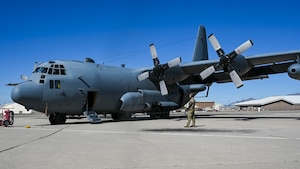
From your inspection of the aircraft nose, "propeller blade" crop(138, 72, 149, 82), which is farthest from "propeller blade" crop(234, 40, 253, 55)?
the aircraft nose

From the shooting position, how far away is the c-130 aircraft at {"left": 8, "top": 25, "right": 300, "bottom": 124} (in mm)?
20141

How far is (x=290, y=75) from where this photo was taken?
2058 cm

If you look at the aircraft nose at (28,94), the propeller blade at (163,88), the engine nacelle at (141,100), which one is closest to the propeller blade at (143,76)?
the engine nacelle at (141,100)

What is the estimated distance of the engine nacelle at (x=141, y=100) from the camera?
2458cm

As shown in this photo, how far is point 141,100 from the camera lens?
85.5 feet

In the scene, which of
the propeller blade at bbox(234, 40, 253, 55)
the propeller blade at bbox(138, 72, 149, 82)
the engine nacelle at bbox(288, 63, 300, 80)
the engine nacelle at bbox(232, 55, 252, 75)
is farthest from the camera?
the propeller blade at bbox(138, 72, 149, 82)

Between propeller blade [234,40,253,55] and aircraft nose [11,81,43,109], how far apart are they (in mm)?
14317

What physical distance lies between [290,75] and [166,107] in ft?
37.8

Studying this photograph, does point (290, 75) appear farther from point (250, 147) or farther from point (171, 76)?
point (250, 147)

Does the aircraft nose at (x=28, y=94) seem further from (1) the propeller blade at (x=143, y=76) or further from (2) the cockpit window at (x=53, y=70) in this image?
(1) the propeller blade at (x=143, y=76)

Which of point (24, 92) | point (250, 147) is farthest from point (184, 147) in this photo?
point (24, 92)

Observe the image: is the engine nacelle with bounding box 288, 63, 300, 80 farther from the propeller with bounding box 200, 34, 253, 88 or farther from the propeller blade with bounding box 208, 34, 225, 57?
the propeller blade with bounding box 208, 34, 225, 57

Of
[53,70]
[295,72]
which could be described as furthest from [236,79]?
[53,70]

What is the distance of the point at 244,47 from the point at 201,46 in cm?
1052
